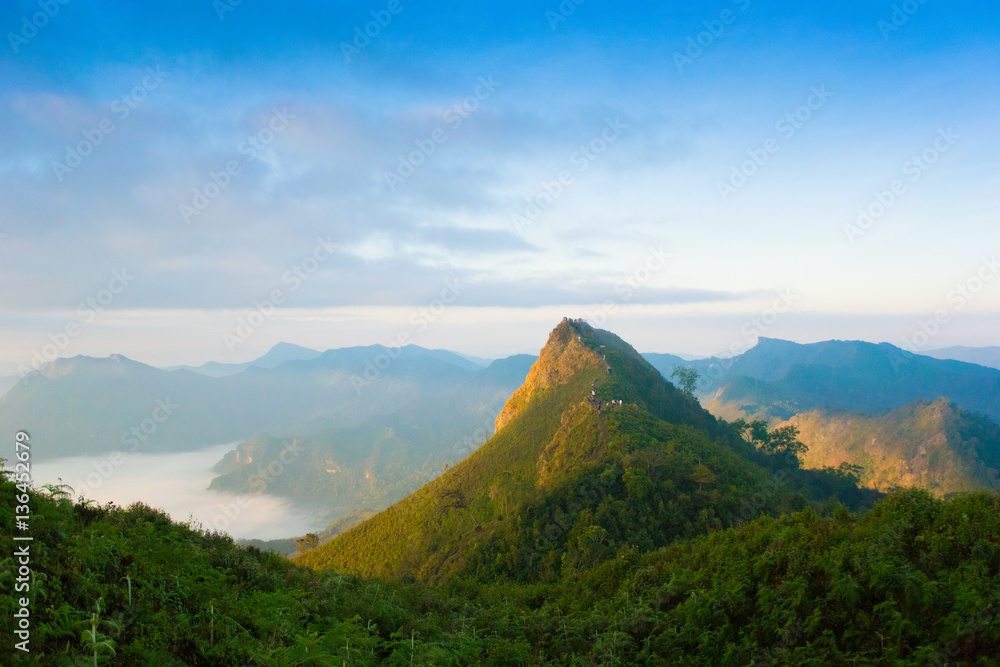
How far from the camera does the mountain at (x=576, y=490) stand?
36656 millimetres

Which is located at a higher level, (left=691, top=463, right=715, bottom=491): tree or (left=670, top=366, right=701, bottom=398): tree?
(left=670, top=366, right=701, bottom=398): tree

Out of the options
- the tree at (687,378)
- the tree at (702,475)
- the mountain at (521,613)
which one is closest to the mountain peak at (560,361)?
the tree at (687,378)

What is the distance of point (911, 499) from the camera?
39.9ft

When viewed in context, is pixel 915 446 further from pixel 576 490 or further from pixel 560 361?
pixel 576 490

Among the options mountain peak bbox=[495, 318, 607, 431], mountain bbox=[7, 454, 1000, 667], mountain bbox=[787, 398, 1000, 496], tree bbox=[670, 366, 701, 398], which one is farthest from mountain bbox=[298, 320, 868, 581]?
mountain bbox=[787, 398, 1000, 496]

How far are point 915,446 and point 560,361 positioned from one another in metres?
122

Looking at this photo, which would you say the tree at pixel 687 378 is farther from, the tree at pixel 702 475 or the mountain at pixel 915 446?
the mountain at pixel 915 446

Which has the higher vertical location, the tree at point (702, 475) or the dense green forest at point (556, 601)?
the dense green forest at point (556, 601)

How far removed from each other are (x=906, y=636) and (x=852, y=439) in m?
182

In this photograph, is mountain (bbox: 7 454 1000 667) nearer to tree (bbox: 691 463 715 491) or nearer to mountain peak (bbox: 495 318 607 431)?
tree (bbox: 691 463 715 491)

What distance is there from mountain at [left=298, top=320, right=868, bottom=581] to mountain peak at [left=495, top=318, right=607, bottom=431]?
34 cm

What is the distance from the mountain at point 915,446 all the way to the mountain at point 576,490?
7777 centimetres

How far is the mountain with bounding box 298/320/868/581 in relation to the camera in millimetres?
36656

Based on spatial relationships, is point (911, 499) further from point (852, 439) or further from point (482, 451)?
point (852, 439)
